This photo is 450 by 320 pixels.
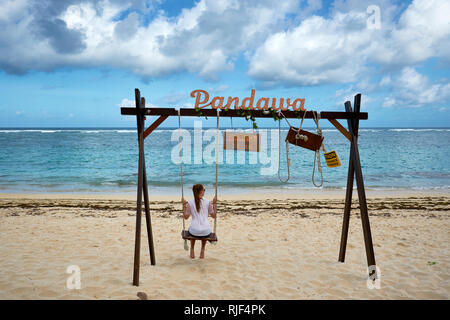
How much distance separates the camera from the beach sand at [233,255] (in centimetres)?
370

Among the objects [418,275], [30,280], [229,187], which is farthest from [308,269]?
[229,187]

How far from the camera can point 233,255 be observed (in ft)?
16.6

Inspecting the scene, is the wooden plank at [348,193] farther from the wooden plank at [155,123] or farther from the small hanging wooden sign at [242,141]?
the wooden plank at [155,123]

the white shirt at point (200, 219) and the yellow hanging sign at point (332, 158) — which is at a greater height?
the yellow hanging sign at point (332, 158)

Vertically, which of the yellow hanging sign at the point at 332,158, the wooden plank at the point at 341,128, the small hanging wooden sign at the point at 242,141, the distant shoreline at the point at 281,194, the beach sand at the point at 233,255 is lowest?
the beach sand at the point at 233,255

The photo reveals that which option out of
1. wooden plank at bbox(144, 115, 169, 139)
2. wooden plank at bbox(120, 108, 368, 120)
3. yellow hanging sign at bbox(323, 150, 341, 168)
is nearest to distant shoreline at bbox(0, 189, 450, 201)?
yellow hanging sign at bbox(323, 150, 341, 168)

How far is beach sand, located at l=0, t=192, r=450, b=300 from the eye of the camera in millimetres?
3703

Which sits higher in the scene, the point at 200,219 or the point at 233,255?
the point at 200,219

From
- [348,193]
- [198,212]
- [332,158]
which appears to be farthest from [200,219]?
[348,193]

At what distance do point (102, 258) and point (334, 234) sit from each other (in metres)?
4.61

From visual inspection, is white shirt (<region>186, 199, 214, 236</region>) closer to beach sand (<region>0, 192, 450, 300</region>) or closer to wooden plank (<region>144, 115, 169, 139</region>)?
beach sand (<region>0, 192, 450, 300</region>)

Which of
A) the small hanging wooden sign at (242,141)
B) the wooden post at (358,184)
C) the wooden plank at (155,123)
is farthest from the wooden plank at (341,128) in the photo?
the wooden plank at (155,123)

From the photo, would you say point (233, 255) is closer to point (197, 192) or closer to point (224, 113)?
point (197, 192)
